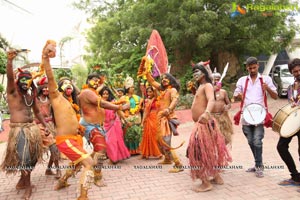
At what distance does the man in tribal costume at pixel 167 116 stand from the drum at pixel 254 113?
51.3 inches

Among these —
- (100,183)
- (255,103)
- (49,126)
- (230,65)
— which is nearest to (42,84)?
(49,126)

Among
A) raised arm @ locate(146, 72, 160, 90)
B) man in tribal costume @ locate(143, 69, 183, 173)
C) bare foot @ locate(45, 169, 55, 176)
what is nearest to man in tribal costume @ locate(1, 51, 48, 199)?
bare foot @ locate(45, 169, 55, 176)

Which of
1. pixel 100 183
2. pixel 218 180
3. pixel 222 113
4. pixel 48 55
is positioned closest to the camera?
pixel 48 55

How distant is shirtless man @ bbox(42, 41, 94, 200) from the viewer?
12.6 feet

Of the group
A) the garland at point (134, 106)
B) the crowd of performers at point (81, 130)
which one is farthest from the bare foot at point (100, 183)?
the garland at point (134, 106)

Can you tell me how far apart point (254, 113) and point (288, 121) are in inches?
25.7

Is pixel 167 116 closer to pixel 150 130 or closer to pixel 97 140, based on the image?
pixel 150 130

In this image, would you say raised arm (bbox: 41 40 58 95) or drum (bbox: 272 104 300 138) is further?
drum (bbox: 272 104 300 138)

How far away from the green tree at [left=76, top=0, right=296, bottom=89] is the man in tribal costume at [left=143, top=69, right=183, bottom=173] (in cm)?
853

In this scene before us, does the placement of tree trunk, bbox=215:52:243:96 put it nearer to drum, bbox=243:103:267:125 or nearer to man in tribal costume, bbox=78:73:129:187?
drum, bbox=243:103:267:125

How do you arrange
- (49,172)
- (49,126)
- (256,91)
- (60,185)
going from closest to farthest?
1. (60,185)
2. (256,91)
3. (49,126)
4. (49,172)

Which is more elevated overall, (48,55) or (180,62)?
(180,62)

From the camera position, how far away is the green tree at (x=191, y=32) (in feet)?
46.3

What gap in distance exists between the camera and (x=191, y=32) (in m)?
14.0
